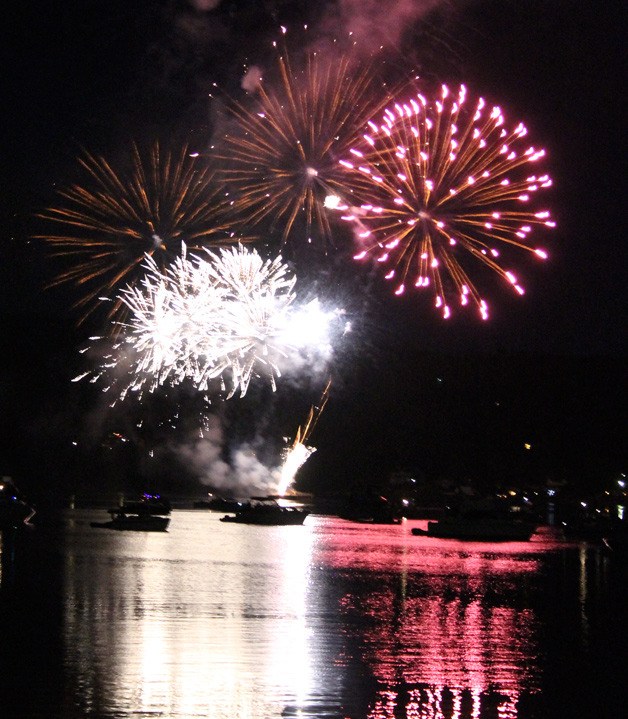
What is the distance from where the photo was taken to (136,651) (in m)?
12.8

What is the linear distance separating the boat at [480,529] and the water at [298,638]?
17468 millimetres

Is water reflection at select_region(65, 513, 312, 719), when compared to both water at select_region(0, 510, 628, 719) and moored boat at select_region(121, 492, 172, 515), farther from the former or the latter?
moored boat at select_region(121, 492, 172, 515)

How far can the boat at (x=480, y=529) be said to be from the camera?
4791 cm

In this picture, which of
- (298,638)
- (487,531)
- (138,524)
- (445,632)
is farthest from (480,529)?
(298,638)

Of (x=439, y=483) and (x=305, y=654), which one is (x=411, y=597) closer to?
(x=305, y=654)

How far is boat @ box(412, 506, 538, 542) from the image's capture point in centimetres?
4791

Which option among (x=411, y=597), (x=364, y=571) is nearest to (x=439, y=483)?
(x=364, y=571)

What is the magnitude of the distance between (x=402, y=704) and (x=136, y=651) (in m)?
3.59

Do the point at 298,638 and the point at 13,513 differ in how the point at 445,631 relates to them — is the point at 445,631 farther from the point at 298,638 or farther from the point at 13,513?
the point at 13,513

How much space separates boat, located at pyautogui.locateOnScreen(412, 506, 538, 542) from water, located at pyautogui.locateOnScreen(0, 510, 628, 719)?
1747 cm

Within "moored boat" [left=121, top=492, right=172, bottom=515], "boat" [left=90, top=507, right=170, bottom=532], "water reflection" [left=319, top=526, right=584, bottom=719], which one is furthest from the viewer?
"moored boat" [left=121, top=492, right=172, bottom=515]

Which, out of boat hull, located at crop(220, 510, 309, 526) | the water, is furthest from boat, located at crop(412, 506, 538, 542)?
the water

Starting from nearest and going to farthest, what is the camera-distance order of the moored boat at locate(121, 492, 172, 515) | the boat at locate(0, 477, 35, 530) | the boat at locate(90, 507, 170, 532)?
1. the boat at locate(0, 477, 35, 530)
2. the boat at locate(90, 507, 170, 532)
3. the moored boat at locate(121, 492, 172, 515)

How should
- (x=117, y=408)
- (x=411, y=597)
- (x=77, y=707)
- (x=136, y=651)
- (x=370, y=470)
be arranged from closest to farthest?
(x=77, y=707) → (x=136, y=651) → (x=411, y=597) → (x=117, y=408) → (x=370, y=470)
